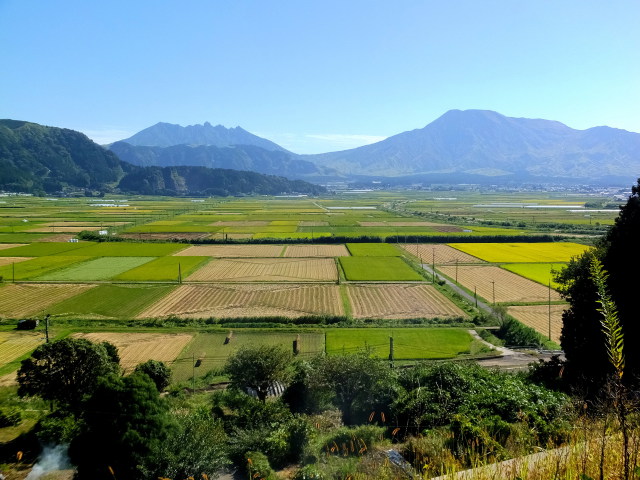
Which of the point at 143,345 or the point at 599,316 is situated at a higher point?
the point at 599,316

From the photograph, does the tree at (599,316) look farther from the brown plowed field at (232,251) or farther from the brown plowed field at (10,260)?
the brown plowed field at (10,260)

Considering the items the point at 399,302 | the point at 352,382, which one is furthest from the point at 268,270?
the point at 352,382

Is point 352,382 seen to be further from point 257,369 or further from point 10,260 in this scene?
point 10,260

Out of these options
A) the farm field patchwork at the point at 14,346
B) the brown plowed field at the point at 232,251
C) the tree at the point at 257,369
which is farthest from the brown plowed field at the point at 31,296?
the tree at the point at 257,369

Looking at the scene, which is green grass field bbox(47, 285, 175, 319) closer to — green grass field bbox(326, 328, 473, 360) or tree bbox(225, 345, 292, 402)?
green grass field bbox(326, 328, 473, 360)

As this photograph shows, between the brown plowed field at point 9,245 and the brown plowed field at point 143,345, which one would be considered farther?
the brown plowed field at point 9,245

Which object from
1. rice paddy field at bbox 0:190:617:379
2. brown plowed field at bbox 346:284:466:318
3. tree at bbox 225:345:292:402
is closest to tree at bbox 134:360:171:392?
rice paddy field at bbox 0:190:617:379
